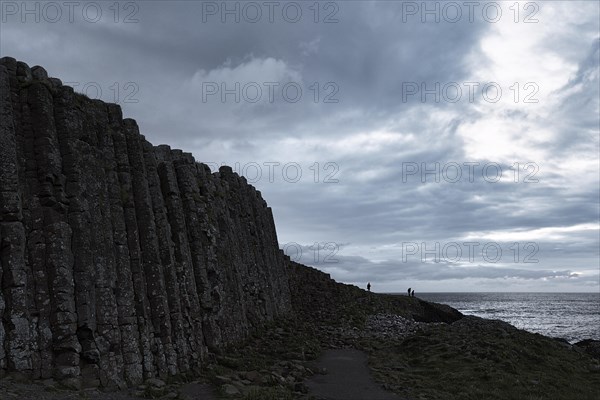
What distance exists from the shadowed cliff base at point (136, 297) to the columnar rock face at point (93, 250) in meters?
0.05

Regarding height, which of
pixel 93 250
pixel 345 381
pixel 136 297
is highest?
pixel 93 250

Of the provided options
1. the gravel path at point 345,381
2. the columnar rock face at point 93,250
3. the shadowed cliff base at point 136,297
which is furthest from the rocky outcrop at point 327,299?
the columnar rock face at point 93,250

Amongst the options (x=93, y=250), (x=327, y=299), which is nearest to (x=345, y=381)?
(x=93, y=250)

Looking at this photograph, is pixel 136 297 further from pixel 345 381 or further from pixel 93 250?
pixel 345 381

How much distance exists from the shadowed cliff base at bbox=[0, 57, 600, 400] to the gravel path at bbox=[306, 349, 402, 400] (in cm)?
56

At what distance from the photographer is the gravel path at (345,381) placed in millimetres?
19125

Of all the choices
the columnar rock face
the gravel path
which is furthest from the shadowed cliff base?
the gravel path

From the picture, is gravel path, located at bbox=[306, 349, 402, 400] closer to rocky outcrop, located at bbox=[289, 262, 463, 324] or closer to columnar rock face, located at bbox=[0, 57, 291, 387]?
columnar rock face, located at bbox=[0, 57, 291, 387]

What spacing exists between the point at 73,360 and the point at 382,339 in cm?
2454

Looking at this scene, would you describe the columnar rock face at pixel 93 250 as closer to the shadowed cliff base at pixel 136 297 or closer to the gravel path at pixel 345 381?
the shadowed cliff base at pixel 136 297

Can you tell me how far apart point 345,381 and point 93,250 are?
40.7 ft

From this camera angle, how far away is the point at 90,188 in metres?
17.7

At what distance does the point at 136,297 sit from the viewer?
1822 centimetres

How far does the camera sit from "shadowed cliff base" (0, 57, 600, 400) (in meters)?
14.8
